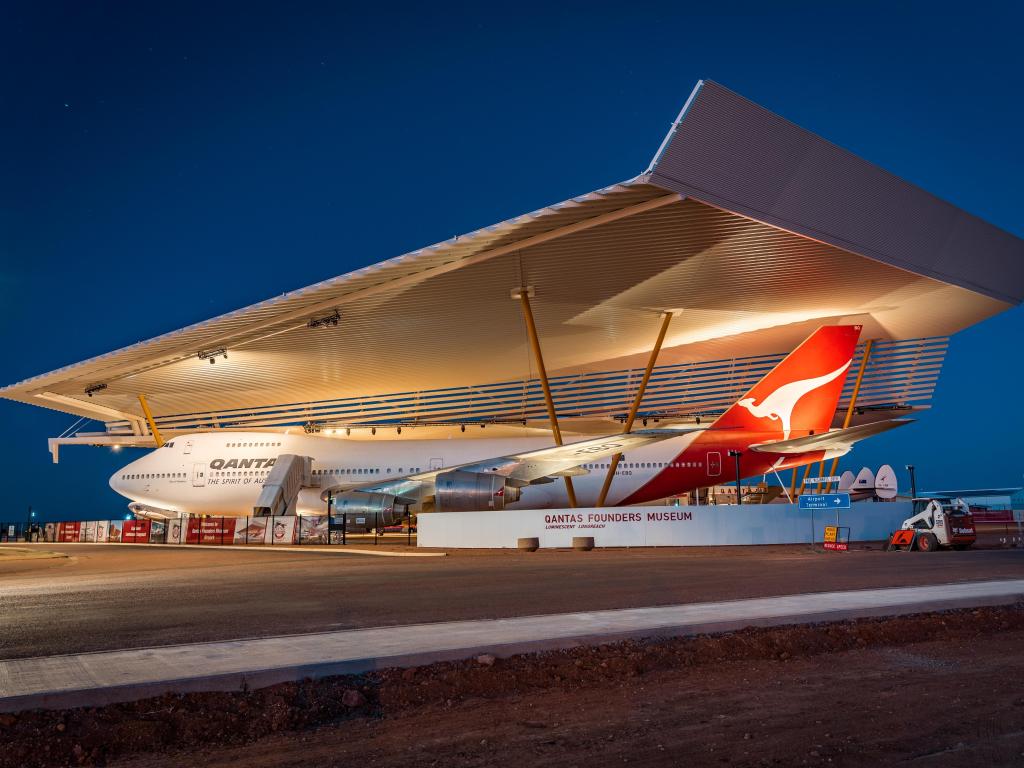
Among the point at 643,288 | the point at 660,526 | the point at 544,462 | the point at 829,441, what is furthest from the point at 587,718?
the point at 544,462

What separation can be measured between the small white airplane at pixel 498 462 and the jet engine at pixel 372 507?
0.04m

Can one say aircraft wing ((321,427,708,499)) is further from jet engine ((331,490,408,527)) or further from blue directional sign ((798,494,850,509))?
blue directional sign ((798,494,850,509))

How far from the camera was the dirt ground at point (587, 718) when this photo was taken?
4090 millimetres

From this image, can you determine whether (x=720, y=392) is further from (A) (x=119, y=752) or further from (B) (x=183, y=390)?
(A) (x=119, y=752)

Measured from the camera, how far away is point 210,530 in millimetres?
31766

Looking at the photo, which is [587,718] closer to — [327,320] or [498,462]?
[327,320]

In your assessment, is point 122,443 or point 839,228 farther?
point 122,443

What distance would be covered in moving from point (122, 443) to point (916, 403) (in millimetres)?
43155

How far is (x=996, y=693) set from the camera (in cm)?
536

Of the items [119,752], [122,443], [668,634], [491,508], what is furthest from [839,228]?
[122,443]

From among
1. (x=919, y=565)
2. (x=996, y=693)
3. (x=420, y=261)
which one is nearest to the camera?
(x=996, y=693)

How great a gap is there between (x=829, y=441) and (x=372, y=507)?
16.0m

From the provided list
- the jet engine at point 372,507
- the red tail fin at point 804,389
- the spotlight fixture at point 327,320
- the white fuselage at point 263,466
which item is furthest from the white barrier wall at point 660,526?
the white fuselage at point 263,466

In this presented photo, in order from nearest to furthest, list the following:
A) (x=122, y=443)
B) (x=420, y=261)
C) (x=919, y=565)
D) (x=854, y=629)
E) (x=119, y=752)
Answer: (x=119, y=752), (x=854, y=629), (x=919, y=565), (x=420, y=261), (x=122, y=443)
